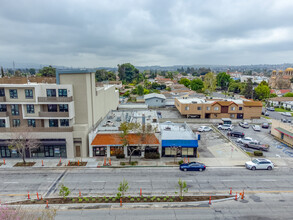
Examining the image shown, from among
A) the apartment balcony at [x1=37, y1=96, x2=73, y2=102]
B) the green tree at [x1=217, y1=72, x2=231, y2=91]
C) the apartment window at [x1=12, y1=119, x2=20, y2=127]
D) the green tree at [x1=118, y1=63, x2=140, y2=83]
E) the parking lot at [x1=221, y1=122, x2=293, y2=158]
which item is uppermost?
the green tree at [x1=118, y1=63, x2=140, y2=83]

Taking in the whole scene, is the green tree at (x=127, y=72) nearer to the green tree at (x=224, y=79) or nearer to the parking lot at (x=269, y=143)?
the green tree at (x=224, y=79)

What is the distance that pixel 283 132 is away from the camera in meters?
45.3

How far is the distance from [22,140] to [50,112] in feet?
20.5

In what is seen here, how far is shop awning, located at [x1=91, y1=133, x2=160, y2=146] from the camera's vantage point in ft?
116

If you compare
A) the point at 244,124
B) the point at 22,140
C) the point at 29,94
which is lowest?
the point at 244,124

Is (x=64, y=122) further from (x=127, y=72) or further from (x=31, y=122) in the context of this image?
(x=127, y=72)

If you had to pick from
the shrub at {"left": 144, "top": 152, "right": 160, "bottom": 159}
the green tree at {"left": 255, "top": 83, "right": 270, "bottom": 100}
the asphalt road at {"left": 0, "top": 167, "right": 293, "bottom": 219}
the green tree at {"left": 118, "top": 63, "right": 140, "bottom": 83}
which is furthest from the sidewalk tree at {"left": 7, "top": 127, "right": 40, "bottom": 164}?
the green tree at {"left": 118, "top": 63, "right": 140, "bottom": 83}

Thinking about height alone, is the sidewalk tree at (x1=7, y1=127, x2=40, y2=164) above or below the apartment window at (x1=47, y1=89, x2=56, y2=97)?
below

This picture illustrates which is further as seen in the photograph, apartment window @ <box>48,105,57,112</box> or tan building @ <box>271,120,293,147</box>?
tan building @ <box>271,120,293,147</box>

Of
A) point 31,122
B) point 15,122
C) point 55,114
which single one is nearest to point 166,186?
point 55,114

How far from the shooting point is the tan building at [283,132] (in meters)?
43.9

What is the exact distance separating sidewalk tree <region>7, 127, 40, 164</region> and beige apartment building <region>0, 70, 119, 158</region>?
528 millimetres

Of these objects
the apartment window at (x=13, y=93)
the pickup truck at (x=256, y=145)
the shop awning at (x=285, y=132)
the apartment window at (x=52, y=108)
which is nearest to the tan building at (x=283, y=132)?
the shop awning at (x=285, y=132)

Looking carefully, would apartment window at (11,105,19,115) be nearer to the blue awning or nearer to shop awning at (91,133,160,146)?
shop awning at (91,133,160,146)
